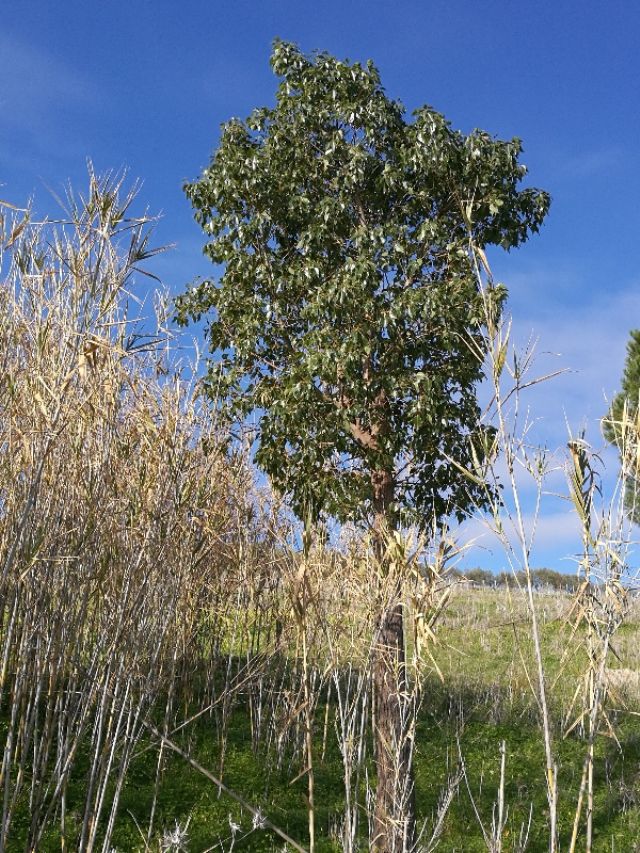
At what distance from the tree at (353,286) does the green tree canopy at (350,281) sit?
0.07 feet

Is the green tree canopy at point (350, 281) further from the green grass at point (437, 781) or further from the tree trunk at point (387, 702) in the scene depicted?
the green grass at point (437, 781)

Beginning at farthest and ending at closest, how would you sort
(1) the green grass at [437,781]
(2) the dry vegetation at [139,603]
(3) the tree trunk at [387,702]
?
(1) the green grass at [437,781] < (3) the tree trunk at [387,702] < (2) the dry vegetation at [139,603]

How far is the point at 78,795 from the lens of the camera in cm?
707

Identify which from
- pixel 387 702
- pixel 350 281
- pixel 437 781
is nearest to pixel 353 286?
pixel 350 281

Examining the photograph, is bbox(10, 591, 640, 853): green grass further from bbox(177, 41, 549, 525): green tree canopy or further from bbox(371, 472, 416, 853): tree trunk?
bbox(177, 41, 549, 525): green tree canopy

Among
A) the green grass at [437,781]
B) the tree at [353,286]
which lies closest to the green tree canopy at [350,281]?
the tree at [353,286]

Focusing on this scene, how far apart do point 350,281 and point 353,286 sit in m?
0.06

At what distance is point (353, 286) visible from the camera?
7.77 meters

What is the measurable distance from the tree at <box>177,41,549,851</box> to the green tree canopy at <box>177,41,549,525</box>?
0.8 inches

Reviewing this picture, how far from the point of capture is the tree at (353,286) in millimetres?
7898

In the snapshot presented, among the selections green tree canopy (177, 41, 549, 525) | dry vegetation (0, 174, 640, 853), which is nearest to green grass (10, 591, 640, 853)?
dry vegetation (0, 174, 640, 853)

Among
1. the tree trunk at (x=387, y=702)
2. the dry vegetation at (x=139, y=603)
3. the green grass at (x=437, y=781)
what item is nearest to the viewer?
the dry vegetation at (x=139, y=603)

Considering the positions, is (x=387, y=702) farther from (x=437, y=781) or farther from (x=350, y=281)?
(x=350, y=281)

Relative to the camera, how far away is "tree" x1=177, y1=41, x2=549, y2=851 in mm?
7898
